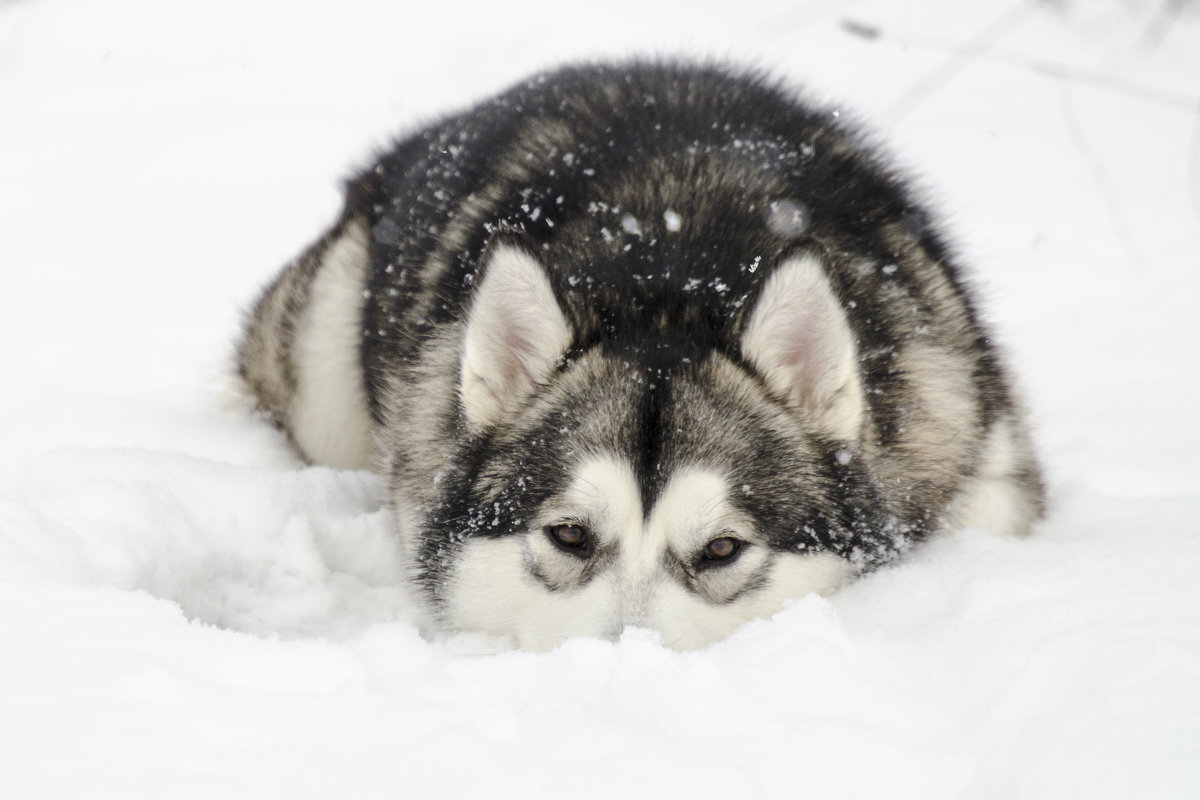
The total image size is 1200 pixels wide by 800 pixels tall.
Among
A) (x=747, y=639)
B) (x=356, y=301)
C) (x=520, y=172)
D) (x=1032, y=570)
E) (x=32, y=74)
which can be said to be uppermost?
(x=32, y=74)

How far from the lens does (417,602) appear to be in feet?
10.3

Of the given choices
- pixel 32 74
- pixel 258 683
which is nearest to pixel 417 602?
pixel 258 683

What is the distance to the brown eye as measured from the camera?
268cm

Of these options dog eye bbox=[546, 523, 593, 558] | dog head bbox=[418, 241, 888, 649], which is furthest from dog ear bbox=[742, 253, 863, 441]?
dog eye bbox=[546, 523, 593, 558]

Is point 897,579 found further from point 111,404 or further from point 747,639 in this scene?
point 111,404

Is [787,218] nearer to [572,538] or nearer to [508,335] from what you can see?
[508,335]

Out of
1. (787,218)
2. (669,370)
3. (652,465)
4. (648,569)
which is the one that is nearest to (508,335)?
(669,370)

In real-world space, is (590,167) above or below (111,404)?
above

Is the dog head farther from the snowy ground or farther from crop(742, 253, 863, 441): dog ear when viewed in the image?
the snowy ground

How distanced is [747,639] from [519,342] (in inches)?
39.3

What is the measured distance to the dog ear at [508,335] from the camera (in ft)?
8.82

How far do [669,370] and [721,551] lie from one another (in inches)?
18.5

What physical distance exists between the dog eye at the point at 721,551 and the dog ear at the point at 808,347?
403mm

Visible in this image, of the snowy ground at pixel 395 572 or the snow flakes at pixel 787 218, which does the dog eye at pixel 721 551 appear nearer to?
the snowy ground at pixel 395 572
